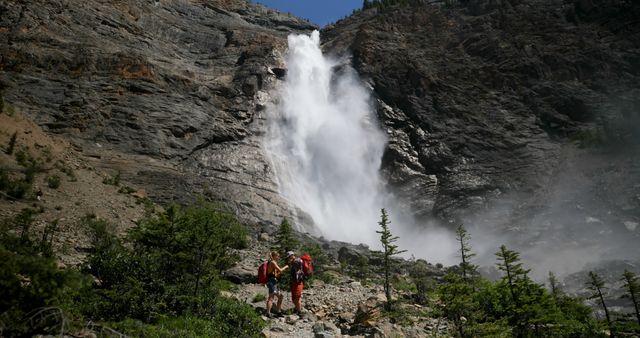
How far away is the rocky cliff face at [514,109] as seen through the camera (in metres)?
38.9

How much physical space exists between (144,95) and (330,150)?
19108mm

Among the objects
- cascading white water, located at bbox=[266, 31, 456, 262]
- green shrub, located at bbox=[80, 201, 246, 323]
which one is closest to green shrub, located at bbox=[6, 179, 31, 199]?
green shrub, located at bbox=[80, 201, 246, 323]

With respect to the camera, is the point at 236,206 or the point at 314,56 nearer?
the point at 236,206

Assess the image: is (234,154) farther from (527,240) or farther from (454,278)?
(454,278)

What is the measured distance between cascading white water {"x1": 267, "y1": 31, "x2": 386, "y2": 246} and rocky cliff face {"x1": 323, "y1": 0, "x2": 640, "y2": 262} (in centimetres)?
246

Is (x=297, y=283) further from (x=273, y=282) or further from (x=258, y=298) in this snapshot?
(x=258, y=298)

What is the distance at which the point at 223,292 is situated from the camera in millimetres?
12859

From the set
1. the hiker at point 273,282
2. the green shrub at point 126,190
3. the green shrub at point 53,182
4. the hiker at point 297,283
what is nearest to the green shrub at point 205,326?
the hiker at point 273,282

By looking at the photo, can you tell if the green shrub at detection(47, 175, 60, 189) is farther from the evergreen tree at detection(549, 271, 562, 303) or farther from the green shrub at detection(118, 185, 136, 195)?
the evergreen tree at detection(549, 271, 562, 303)

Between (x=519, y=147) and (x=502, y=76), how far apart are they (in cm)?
1157

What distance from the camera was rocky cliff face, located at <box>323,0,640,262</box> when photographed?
38938 millimetres

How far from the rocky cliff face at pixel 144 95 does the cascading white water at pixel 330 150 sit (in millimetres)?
2824

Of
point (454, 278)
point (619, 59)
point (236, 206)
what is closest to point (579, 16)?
point (619, 59)

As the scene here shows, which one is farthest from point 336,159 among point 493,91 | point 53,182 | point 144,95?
point 53,182
